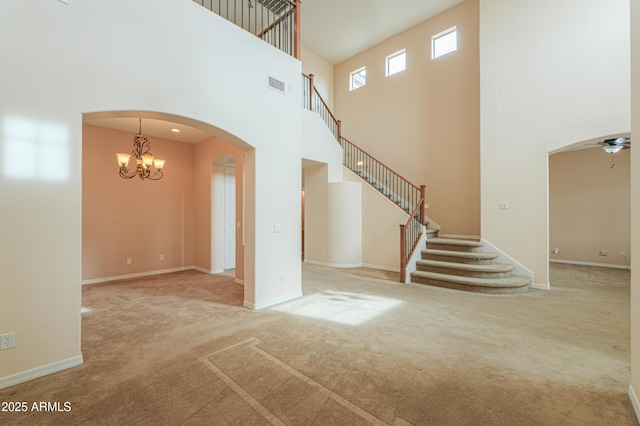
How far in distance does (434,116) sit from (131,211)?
8201mm

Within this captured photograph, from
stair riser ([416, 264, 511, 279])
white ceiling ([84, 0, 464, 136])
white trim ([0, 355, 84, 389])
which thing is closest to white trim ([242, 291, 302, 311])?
white trim ([0, 355, 84, 389])

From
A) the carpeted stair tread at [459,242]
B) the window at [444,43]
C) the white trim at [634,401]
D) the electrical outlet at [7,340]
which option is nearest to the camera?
the white trim at [634,401]

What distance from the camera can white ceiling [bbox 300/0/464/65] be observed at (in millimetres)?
7109

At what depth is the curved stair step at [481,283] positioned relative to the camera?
4863 millimetres

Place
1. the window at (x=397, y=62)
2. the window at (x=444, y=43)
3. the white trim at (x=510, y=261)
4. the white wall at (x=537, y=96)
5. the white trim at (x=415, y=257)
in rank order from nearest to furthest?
the white wall at (x=537, y=96), the white trim at (x=510, y=261), the white trim at (x=415, y=257), the window at (x=444, y=43), the window at (x=397, y=62)

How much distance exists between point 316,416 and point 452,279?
13.6 ft

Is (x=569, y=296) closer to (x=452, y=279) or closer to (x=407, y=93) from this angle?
(x=452, y=279)

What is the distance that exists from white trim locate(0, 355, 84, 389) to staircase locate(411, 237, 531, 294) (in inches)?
208

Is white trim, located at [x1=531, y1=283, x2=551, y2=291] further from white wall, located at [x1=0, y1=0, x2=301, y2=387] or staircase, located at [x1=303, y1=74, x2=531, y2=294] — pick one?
white wall, located at [x1=0, y1=0, x2=301, y2=387]

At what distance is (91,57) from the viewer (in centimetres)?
261

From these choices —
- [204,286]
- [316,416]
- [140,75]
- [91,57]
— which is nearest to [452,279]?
[316,416]

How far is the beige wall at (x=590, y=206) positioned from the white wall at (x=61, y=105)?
9.40 m

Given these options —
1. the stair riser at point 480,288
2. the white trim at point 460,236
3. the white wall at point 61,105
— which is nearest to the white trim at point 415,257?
the stair riser at point 480,288

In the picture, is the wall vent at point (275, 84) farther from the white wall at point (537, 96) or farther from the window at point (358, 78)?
the window at point (358, 78)
